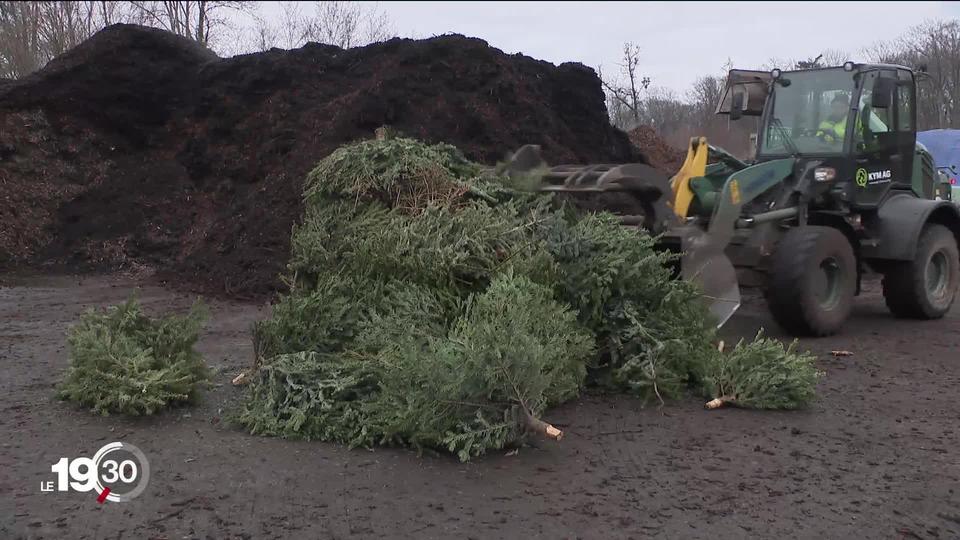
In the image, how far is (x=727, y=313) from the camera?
7230 mm

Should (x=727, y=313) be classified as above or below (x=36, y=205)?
below

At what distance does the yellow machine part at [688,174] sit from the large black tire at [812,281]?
902 millimetres

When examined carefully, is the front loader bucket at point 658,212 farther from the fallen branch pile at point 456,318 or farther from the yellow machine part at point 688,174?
the fallen branch pile at point 456,318

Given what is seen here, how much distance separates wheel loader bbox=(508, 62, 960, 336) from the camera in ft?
24.0

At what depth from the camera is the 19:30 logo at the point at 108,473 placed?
419 cm

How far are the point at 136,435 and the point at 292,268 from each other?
6.20 ft

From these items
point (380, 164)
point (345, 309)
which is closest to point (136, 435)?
point (345, 309)

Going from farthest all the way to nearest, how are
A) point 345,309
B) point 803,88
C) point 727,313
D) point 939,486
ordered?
point 803,88, point 727,313, point 345,309, point 939,486

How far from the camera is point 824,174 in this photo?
8211mm

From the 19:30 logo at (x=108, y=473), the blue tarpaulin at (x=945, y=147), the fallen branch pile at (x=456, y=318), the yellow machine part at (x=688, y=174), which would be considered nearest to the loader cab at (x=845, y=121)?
the yellow machine part at (x=688, y=174)

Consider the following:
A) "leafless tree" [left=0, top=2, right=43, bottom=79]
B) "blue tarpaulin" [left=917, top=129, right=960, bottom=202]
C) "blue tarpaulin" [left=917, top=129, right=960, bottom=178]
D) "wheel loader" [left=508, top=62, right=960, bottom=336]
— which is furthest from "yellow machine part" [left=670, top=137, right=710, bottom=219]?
"leafless tree" [left=0, top=2, right=43, bottom=79]

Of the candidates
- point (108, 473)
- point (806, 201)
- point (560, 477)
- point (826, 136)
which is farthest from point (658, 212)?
point (108, 473)

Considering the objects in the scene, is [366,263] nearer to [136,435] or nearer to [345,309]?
[345,309]

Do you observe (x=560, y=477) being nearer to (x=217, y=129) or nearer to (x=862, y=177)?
(x=862, y=177)
